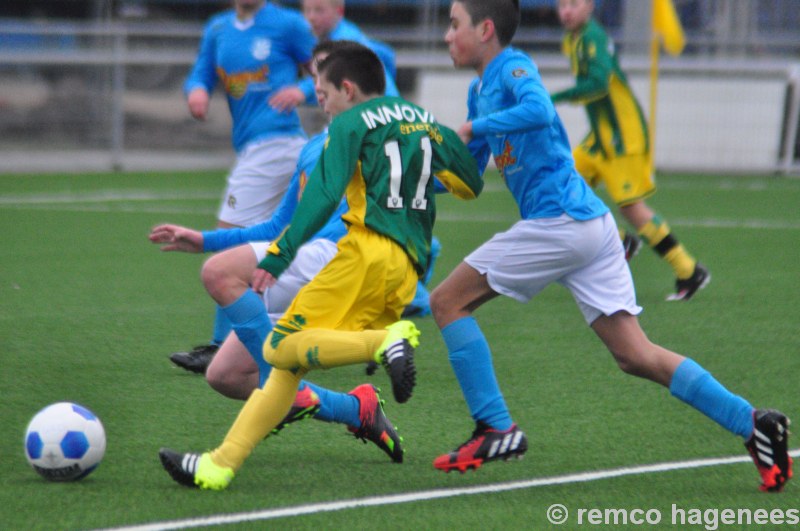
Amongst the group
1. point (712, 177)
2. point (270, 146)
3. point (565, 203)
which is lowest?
point (712, 177)

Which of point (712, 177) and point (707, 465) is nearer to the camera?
point (707, 465)

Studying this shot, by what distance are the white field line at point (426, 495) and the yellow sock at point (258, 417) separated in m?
0.15

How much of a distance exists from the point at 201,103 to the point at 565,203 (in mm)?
3366

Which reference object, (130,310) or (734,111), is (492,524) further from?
(734,111)

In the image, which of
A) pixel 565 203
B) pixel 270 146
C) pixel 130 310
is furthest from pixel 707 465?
pixel 130 310

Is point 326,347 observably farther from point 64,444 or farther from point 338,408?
point 64,444

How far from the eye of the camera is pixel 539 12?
70.8ft

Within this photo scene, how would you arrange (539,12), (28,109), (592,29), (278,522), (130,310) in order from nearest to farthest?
(278,522), (130,310), (592,29), (28,109), (539,12)

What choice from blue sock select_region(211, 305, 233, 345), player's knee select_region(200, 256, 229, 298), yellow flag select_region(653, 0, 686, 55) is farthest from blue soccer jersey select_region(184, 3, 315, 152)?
yellow flag select_region(653, 0, 686, 55)

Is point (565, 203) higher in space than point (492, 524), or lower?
higher

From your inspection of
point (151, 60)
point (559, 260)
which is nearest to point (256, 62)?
point (559, 260)

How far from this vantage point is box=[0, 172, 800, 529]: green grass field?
4273mm

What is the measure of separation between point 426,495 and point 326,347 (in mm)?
629

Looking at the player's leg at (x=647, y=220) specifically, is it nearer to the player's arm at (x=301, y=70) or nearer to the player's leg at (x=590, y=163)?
the player's leg at (x=590, y=163)
